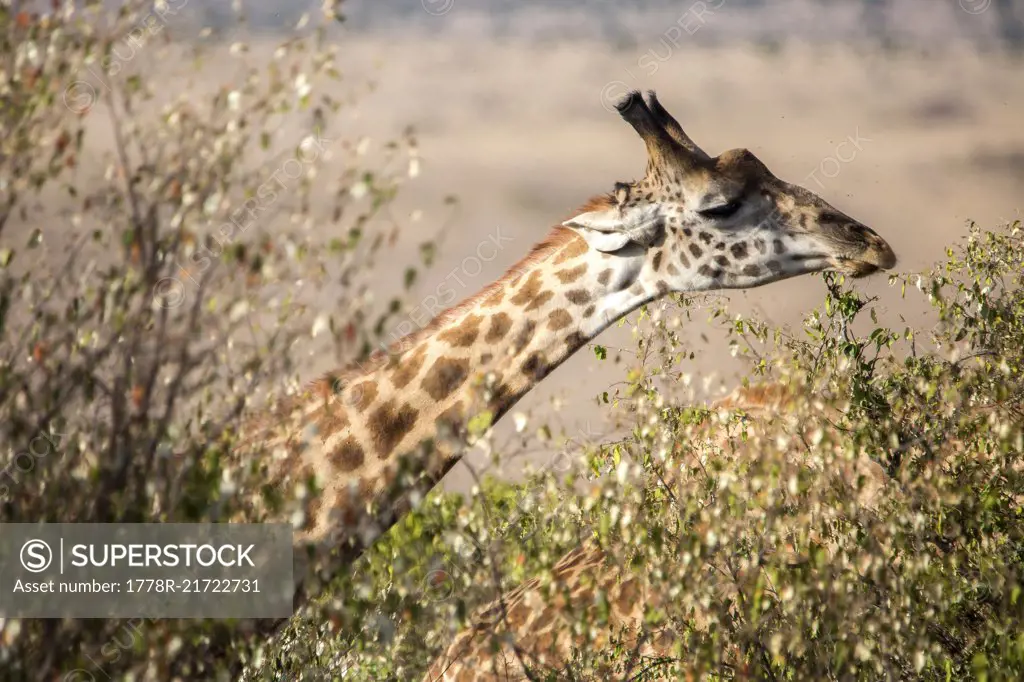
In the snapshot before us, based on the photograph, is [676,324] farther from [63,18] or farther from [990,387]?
[63,18]

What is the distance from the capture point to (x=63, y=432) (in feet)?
14.1

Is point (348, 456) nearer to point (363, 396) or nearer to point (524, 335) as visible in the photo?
point (363, 396)

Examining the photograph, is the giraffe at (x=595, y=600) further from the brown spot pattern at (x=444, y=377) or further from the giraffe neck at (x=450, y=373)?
the brown spot pattern at (x=444, y=377)

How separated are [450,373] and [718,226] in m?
2.23

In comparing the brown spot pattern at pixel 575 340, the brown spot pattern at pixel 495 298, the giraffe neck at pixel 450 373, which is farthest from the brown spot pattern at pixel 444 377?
the brown spot pattern at pixel 575 340

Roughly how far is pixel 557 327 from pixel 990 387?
308 centimetres

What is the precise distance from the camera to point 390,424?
667 centimetres

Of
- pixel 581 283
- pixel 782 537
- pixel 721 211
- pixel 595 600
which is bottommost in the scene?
pixel 595 600

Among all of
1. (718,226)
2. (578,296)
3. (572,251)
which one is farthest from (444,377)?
(718,226)

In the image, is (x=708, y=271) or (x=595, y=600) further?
(x=708, y=271)

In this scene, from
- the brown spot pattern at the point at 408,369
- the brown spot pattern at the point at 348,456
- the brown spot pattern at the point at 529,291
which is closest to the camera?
the brown spot pattern at the point at 348,456

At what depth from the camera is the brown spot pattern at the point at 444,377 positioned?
671cm

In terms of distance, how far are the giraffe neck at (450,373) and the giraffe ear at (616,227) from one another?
0.10 metres

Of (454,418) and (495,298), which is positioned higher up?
(495,298)
